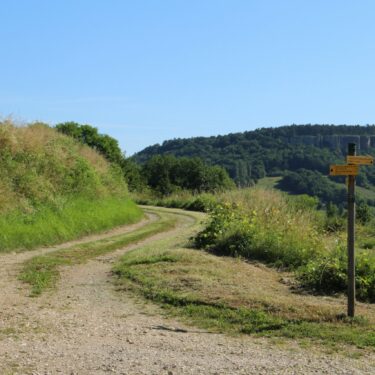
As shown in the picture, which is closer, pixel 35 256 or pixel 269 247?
pixel 269 247

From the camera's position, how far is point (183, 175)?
238 ft

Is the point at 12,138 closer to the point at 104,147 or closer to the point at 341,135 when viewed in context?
the point at 104,147

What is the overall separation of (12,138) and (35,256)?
7028mm

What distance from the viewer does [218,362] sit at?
5930mm

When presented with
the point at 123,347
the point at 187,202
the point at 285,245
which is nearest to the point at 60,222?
the point at 285,245

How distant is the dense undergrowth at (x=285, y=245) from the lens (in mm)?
10000

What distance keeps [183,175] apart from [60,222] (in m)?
54.7

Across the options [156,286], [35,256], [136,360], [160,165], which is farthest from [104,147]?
[136,360]

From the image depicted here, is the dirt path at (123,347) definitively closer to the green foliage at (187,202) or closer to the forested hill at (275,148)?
the green foliage at (187,202)

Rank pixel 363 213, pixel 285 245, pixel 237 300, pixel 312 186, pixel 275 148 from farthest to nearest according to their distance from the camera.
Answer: pixel 275 148 < pixel 312 186 < pixel 363 213 < pixel 285 245 < pixel 237 300

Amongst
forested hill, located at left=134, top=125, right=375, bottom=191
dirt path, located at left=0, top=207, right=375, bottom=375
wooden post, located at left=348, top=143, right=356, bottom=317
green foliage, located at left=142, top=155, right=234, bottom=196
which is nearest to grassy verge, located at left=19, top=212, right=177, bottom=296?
dirt path, located at left=0, top=207, right=375, bottom=375

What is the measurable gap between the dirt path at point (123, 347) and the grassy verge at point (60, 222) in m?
6.59

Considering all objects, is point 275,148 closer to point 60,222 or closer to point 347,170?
point 60,222

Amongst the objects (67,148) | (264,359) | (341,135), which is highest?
(341,135)
